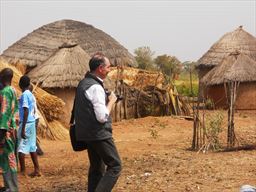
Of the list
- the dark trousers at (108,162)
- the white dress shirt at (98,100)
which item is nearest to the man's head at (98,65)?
the white dress shirt at (98,100)

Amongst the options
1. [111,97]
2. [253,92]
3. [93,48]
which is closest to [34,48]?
[93,48]

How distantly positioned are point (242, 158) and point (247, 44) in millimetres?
18332

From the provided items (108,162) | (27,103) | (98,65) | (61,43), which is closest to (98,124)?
(108,162)

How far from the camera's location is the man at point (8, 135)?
576 cm

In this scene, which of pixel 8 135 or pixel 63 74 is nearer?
pixel 8 135

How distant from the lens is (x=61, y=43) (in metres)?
22.4

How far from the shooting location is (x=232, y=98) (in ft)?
32.2

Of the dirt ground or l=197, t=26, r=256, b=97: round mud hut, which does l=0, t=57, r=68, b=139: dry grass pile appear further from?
l=197, t=26, r=256, b=97: round mud hut

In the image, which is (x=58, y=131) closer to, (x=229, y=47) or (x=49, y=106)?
(x=49, y=106)

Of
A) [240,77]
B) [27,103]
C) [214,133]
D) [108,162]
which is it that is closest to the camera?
[108,162]

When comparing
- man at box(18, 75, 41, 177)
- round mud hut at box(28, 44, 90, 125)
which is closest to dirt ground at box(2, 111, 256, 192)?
man at box(18, 75, 41, 177)

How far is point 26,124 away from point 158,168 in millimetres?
2050

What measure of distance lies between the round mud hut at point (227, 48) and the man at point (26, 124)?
18437 millimetres

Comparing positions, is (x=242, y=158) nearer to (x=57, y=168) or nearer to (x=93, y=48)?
(x=57, y=168)
